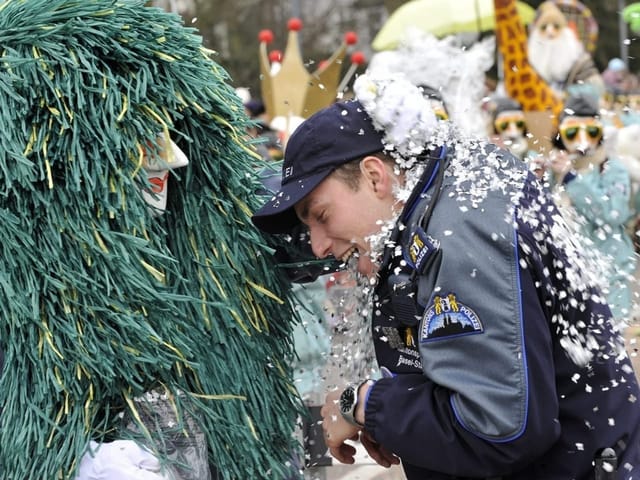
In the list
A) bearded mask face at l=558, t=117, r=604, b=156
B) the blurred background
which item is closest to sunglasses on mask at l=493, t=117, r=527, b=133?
bearded mask face at l=558, t=117, r=604, b=156

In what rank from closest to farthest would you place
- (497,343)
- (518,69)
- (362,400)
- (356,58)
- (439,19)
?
(497,343), (362,400), (356,58), (518,69), (439,19)

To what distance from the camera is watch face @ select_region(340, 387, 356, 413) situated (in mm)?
1936

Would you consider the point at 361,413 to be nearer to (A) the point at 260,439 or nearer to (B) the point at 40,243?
(A) the point at 260,439

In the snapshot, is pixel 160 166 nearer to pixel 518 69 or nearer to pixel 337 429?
pixel 337 429

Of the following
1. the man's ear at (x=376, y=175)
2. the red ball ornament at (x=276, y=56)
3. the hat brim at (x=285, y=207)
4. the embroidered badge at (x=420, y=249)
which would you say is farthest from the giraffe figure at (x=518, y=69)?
the embroidered badge at (x=420, y=249)

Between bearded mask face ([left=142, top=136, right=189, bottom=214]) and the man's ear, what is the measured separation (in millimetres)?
392

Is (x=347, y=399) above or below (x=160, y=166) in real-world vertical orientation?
below

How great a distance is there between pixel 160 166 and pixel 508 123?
16.5 feet

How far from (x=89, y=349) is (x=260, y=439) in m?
0.47

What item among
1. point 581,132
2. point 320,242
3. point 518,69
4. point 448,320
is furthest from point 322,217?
point 518,69

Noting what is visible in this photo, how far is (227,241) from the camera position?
7.06 feet

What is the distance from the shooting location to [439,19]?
469 inches

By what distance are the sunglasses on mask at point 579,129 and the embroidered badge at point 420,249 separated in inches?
142

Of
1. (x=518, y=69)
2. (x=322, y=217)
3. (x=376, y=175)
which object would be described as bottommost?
(x=518, y=69)
